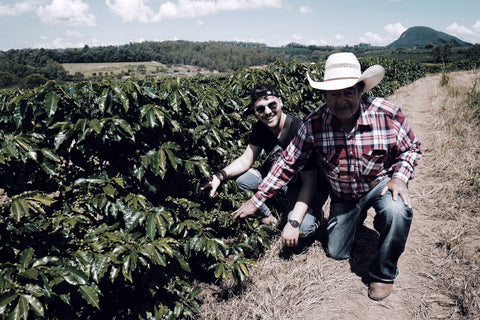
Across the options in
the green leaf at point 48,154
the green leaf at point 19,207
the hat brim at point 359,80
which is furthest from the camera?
the hat brim at point 359,80

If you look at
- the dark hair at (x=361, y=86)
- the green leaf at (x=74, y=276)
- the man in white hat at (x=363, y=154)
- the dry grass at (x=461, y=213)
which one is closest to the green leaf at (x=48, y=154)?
the green leaf at (x=74, y=276)

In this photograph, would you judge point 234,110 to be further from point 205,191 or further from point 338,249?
point 338,249

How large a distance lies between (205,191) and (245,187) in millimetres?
807

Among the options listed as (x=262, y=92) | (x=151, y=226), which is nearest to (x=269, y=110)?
(x=262, y=92)

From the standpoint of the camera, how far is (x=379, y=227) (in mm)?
2617

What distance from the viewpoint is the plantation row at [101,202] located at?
1663 millimetres

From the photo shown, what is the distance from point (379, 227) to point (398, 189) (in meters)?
0.42

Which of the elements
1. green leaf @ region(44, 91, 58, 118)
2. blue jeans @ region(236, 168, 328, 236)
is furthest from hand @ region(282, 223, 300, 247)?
green leaf @ region(44, 91, 58, 118)

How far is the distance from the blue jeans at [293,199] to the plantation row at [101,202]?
0.80 meters

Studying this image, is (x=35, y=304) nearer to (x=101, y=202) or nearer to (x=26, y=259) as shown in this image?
(x=26, y=259)

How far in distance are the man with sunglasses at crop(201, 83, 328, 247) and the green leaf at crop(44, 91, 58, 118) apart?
4.73 ft

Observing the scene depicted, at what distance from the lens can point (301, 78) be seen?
511 centimetres

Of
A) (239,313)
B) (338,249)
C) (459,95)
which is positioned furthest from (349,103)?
(459,95)

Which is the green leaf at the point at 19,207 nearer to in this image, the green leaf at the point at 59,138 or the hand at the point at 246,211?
the green leaf at the point at 59,138
